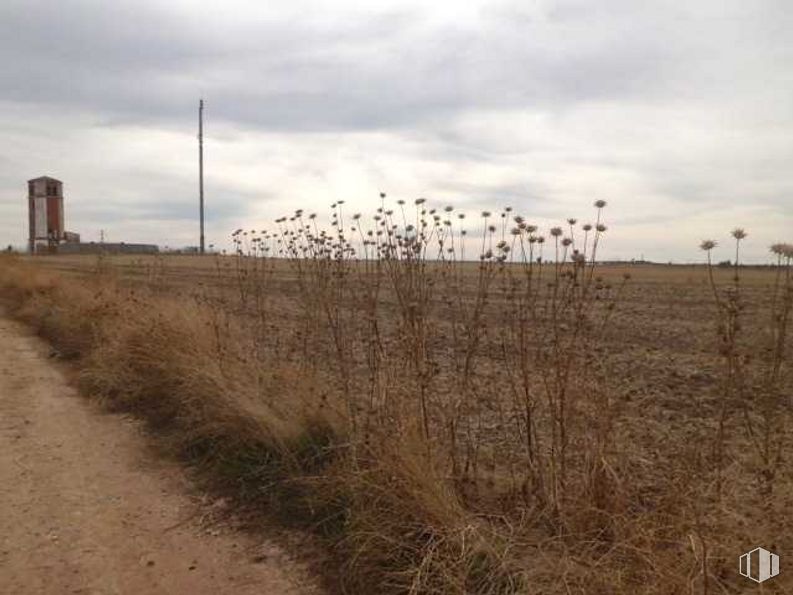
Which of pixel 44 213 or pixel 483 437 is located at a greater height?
pixel 44 213

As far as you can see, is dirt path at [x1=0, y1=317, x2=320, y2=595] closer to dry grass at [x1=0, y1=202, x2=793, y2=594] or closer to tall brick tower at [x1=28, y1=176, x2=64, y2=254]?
dry grass at [x1=0, y1=202, x2=793, y2=594]

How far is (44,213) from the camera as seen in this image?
71938 mm

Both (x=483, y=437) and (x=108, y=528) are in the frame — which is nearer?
(x=108, y=528)

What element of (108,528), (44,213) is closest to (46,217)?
(44,213)

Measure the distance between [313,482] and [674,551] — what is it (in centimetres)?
232

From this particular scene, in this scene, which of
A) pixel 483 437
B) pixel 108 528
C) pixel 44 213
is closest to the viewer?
pixel 108 528

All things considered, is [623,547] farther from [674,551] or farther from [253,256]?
[253,256]

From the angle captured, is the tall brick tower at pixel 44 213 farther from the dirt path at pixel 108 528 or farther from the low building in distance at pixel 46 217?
the dirt path at pixel 108 528

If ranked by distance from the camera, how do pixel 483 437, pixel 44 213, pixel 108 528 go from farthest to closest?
pixel 44 213 → pixel 483 437 → pixel 108 528

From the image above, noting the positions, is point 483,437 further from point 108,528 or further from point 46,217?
point 46,217

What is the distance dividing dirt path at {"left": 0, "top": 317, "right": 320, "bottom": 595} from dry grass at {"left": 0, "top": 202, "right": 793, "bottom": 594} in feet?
1.28

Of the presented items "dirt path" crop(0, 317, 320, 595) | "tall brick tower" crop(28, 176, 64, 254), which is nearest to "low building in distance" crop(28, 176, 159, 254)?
"tall brick tower" crop(28, 176, 64, 254)

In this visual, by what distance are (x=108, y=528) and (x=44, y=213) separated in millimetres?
74924

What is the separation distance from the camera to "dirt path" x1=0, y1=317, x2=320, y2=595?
13.2 feet
